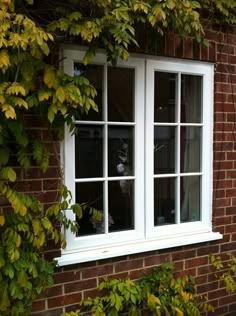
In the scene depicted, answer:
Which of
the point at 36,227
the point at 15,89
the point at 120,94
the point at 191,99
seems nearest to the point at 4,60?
the point at 15,89

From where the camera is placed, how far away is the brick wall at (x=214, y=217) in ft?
10.3

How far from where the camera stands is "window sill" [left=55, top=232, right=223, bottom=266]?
3015 mm

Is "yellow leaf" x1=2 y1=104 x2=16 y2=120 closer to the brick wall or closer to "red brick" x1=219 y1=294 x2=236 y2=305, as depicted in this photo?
the brick wall

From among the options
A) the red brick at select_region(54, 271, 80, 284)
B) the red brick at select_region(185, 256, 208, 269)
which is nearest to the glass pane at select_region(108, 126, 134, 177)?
the red brick at select_region(54, 271, 80, 284)

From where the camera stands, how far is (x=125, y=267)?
330 cm

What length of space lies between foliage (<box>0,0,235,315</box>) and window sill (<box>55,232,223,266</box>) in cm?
23

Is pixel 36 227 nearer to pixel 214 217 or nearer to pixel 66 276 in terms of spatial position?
pixel 66 276

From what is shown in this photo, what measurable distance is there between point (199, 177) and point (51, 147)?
151 cm

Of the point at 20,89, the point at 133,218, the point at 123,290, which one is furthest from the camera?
the point at 133,218

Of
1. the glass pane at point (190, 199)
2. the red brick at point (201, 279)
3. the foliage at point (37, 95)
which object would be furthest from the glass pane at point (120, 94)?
the red brick at point (201, 279)

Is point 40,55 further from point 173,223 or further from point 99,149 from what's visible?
point 173,223

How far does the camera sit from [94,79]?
316 cm

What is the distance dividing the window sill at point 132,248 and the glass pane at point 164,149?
0.59 metres

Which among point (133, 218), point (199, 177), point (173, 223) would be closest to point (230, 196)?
point (199, 177)
